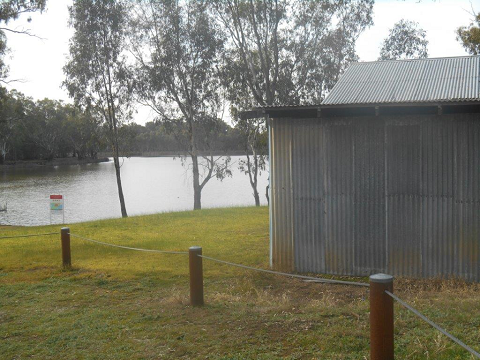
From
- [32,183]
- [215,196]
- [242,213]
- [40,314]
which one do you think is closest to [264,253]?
[40,314]

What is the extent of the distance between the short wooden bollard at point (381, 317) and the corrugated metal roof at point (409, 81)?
6004 millimetres

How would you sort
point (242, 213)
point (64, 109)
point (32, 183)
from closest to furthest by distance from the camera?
1. point (242, 213)
2. point (32, 183)
3. point (64, 109)

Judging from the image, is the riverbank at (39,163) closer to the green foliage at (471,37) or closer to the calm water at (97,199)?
the calm water at (97,199)

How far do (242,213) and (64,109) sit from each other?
6559 cm

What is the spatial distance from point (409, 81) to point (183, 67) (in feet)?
62.4

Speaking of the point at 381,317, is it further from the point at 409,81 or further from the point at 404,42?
the point at 404,42

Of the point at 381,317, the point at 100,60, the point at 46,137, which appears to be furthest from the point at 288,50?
the point at 46,137

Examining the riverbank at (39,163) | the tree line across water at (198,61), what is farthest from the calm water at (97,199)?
the riverbank at (39,163)

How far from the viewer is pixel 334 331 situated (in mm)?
5016

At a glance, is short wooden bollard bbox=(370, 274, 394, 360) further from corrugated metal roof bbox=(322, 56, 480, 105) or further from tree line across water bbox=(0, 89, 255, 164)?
tree line across water bbox=(0, 89, 255, 164)

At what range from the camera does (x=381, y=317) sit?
12.8ft

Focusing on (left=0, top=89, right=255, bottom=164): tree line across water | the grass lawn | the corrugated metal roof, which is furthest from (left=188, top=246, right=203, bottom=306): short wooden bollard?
(left=0, top=89, right=255, bottom=164): tree line across water

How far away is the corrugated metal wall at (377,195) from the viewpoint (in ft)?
26.3

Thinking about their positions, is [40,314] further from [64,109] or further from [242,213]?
[64,109]
